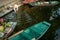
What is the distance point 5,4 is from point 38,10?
27.2ft

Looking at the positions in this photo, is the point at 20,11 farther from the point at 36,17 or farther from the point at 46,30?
the point at 46,30

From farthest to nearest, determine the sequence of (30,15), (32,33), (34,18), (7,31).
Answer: (30,15)
(34,18)
(7,31)
(32,33)

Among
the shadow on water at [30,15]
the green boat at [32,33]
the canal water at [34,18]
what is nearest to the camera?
the green boat at [32,33]

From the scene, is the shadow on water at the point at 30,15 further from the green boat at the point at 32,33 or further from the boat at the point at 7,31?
the green boat at the point at 32,33

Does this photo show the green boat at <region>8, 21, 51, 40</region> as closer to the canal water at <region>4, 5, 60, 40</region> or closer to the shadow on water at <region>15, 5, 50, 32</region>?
the canal water at <region>4, 5, 60, 40</region>

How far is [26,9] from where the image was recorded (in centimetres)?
4628

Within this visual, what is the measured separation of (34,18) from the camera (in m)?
38.2

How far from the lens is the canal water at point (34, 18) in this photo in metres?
29.1

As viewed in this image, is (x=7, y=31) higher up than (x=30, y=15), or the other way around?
(x=30, y=15)

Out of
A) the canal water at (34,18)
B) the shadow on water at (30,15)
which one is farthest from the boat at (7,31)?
the shadow on water at (30,15)

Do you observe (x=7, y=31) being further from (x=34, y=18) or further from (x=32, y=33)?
(x=34, y=18)

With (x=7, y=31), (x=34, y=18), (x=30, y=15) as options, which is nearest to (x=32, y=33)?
(x=7, y=31)

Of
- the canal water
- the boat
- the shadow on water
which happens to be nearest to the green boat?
the canal water

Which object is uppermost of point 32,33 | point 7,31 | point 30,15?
point 30,15
